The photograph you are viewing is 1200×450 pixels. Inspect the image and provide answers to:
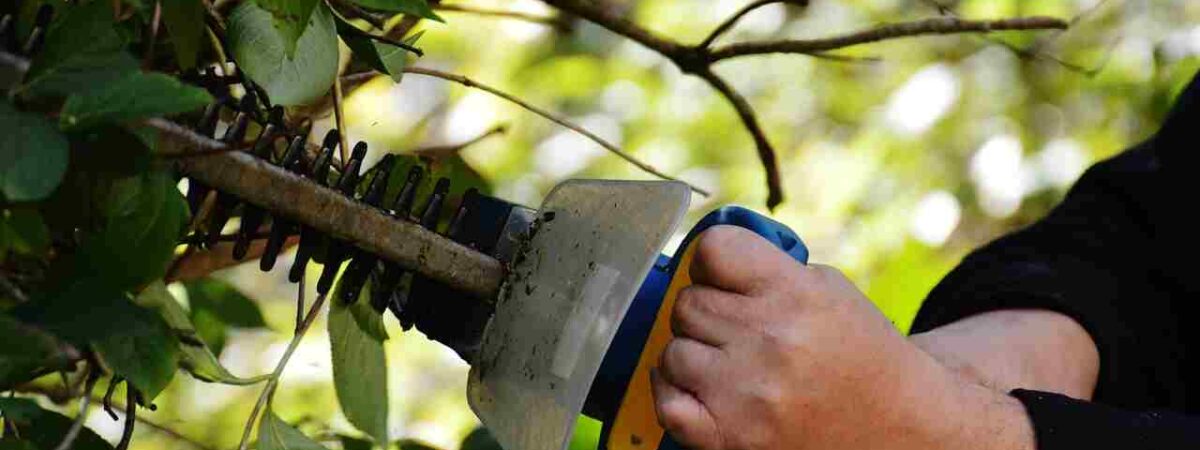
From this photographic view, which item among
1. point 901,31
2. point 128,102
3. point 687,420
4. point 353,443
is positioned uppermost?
point 901,31

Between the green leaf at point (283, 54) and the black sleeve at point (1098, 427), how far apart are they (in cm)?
42

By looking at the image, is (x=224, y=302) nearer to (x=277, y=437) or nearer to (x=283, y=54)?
(x=277, y=437)

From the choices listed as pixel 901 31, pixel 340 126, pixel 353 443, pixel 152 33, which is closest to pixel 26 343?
pixel 152 33

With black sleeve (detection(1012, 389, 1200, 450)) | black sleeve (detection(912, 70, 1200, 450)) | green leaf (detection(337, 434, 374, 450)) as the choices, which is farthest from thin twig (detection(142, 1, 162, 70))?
black sleeve (detection(912, 70, 1200, 450))

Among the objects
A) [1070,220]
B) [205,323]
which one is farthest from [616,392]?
[1070,220]

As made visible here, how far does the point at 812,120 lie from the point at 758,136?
1.66 metres

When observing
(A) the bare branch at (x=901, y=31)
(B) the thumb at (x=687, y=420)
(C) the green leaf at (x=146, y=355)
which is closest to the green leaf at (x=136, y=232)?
(C) the green leaf at (x=146, y=355)

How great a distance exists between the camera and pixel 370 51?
75 cm

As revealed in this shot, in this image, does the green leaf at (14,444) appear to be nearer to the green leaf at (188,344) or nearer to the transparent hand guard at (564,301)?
the green leaf at (188,344)

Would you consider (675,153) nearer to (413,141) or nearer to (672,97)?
(672,97)

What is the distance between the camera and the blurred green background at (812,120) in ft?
8.14

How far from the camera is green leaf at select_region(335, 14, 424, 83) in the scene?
746mm

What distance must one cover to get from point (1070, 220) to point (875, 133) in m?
1.35

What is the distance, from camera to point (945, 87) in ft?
8.87
